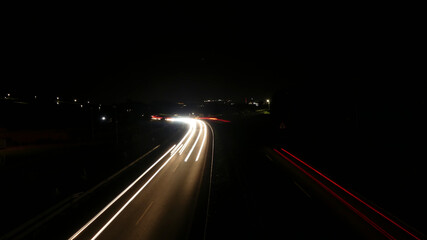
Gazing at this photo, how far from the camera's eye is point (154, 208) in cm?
1162

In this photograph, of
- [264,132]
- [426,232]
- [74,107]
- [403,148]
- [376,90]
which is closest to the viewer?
[426,232]

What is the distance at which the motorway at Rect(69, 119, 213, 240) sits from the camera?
946cm

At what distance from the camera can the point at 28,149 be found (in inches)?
1188

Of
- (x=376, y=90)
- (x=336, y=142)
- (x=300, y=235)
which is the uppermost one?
(x=376, y=90)

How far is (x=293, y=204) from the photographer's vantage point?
38.2 feet

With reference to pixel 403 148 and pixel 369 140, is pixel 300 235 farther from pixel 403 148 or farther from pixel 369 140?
pixel 369 140

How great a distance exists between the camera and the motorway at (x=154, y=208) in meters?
9.46

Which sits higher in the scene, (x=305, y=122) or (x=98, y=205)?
(x=305, y=122)

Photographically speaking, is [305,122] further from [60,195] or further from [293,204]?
[60,195]

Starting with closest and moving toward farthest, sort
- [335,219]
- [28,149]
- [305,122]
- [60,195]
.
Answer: [335,219] → [60,195] → [28,149] → [305,122]

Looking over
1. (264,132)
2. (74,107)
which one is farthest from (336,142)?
(74,107)

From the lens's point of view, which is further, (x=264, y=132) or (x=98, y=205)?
(x=264, y=132)

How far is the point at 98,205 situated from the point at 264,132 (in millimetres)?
30278

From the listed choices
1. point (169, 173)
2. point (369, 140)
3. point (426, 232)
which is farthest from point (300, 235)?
point (369, 140)
